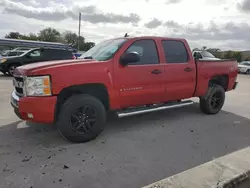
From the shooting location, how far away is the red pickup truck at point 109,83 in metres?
3.65

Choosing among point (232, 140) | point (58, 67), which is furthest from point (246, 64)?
point (58, 67)

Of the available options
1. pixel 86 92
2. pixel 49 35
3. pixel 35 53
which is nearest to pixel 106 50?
pixel 86 92

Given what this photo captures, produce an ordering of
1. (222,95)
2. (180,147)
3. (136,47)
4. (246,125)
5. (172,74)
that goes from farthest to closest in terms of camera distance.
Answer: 1. (222,95)
2. (246,125)
3. (172,74)
4. (136,47)
5. (180,147)

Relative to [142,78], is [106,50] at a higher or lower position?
higher

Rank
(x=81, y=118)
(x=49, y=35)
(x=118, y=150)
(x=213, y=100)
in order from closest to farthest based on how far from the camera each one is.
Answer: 1. (x=118, y=150)
2. (x=81, y=118)
3. (x=213, y=100)
4. (x=49, y=35)

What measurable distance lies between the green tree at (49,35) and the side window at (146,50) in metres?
59.5

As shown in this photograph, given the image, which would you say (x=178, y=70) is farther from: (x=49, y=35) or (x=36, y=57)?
(x=49, y=35)

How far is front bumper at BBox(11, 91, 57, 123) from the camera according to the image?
11.8ft

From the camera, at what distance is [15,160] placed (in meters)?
3.34

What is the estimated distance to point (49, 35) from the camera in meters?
61.7

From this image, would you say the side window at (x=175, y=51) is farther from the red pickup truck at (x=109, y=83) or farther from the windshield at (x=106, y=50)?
the windshield at (x=106, y=50)

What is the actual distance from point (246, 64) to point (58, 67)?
2903 centimetres

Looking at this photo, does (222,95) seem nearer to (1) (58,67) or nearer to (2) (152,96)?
(2) (152,96)

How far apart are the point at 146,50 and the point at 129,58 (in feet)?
2.45
